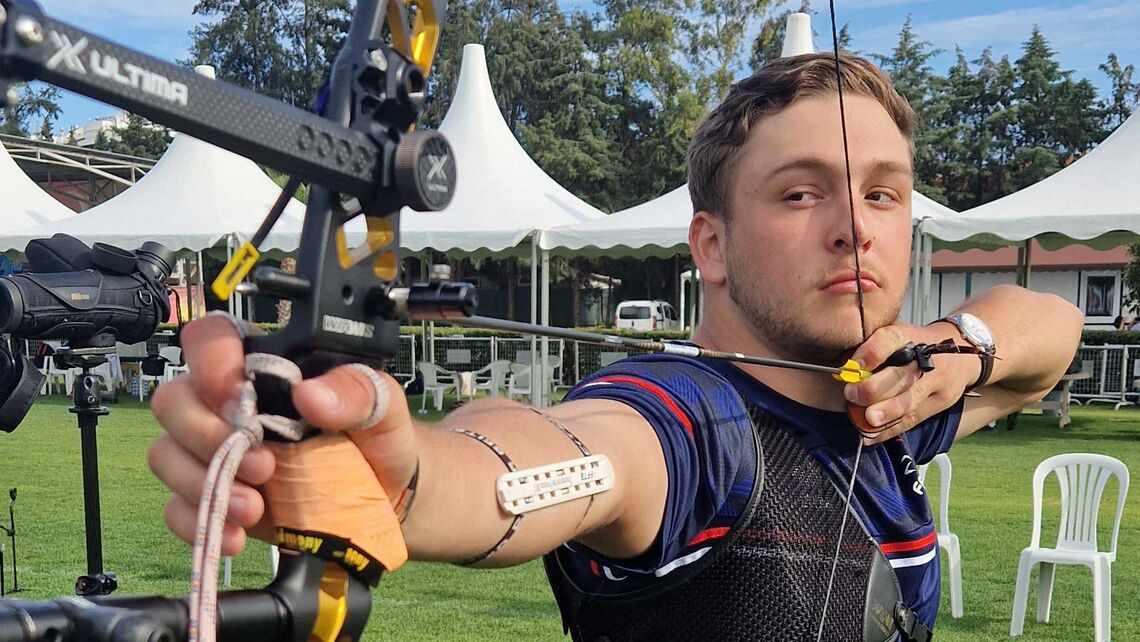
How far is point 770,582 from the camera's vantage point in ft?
4.46

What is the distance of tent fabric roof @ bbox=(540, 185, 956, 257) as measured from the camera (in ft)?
32.7

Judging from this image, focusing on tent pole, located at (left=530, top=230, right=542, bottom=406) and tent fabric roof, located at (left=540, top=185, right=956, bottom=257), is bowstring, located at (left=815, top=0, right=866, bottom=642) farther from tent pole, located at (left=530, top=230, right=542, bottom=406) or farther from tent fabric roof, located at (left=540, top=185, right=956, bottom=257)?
tent pole, located at (left=530, top=230, right=542, bottom=406)

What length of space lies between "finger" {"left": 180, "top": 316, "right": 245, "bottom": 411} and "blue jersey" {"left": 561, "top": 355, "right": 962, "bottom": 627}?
2.24 ft

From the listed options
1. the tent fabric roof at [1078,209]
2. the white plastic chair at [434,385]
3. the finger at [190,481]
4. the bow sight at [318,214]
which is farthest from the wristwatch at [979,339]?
the white plastic chair at [434,385]

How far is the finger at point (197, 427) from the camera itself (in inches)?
28.0

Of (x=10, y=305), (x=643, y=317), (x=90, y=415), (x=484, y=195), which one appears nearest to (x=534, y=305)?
(x=484, y=195)

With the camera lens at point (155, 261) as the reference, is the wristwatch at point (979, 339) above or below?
below

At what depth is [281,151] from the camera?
2.20 feet

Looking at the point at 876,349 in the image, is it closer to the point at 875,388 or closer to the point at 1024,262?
the point at 875,388

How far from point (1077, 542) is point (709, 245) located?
431cm

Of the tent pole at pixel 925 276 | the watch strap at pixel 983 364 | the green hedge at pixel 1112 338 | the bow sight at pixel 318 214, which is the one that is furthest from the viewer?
the green hedge at pixel 1112 338

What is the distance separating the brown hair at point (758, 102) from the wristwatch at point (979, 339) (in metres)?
0.47

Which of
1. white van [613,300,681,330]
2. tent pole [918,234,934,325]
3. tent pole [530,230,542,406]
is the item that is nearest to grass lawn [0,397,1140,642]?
tent pole [918,234,934,325]

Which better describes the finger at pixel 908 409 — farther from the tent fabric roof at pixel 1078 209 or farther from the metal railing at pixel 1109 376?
the metal railing at pixel 1109 376
